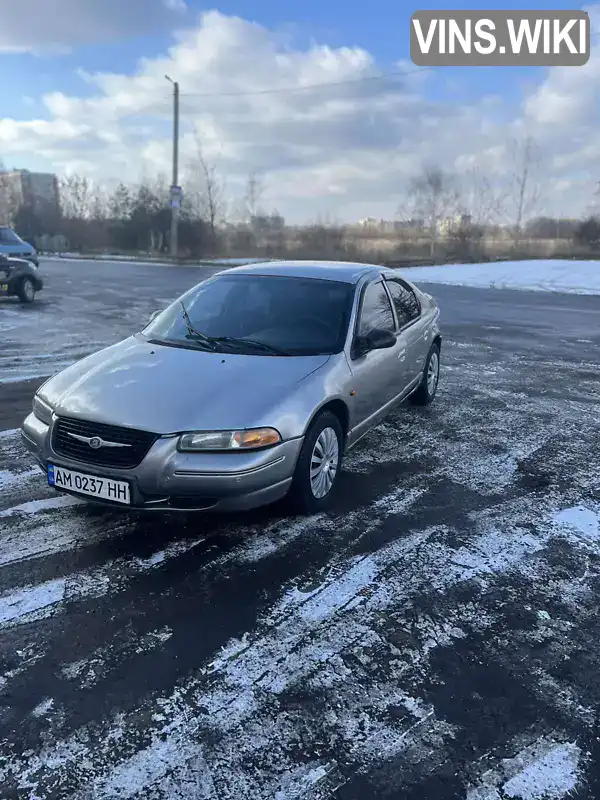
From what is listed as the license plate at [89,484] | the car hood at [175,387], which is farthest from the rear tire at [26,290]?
the license plate at [89,484]

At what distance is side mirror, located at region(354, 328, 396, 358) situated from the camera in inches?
193

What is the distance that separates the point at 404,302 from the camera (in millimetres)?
6332

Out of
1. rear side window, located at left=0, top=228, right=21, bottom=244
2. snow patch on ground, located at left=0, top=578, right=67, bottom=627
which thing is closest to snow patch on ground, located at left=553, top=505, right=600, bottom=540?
snow patch on ground, located at left=0, top=578, right=67, bottom=627

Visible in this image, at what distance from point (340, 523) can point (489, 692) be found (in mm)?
1672

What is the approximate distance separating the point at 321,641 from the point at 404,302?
13.0 feet

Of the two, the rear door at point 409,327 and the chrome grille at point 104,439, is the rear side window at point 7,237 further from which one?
the chrome grille at point 104,439

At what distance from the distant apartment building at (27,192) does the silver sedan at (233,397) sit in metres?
65.7

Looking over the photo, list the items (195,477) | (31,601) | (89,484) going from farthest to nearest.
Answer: (89,484)
(195,477)
(31,601)

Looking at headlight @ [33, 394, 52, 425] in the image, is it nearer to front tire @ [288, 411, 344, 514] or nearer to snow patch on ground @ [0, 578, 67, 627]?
snow patch on ground @ [0, 578, 67, 627]

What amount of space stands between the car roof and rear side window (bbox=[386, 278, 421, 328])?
247 mm

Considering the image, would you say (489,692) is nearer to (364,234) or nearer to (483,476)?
(483,476)

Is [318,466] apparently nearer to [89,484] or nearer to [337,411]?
[337,411]

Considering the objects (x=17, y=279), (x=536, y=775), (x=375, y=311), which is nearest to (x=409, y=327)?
(x=375, y=311)

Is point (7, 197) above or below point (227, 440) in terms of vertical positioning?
above
